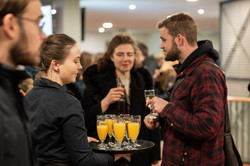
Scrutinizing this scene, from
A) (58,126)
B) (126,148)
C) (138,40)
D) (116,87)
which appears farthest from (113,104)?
(138,40)

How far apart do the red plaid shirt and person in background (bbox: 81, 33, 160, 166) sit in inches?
36.9

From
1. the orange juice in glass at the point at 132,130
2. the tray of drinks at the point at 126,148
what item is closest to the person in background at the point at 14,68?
the tray of drinks at the point at 126,148

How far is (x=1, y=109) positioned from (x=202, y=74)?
1.43 m

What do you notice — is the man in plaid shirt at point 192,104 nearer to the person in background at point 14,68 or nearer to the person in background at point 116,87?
the person in background at point 116,87

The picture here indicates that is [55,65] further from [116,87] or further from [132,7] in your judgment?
[132,7]

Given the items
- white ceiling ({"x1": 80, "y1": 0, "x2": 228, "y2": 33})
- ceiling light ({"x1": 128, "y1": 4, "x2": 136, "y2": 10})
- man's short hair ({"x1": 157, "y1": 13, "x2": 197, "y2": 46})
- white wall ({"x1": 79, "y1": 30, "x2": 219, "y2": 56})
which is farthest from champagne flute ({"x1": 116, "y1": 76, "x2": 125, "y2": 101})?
white wall ({"x1": 79, "y1": 30, "x2": 219, "y2": 56})

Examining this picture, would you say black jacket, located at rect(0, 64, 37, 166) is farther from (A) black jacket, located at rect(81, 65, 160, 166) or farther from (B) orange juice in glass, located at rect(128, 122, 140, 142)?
(A) black jacket, located at rect(81, 65, 160, 166)

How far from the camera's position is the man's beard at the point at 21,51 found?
1.14 meters

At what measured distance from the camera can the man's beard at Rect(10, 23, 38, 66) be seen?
114cm

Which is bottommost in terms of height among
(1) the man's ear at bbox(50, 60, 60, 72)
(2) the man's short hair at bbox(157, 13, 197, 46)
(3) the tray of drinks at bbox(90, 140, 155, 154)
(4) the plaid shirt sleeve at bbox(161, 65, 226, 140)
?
(3) the tray of drinks at bbox(90, 140, 155, 154)

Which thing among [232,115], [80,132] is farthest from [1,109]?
[232,115]

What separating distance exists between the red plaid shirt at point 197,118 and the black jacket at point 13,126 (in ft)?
3.85

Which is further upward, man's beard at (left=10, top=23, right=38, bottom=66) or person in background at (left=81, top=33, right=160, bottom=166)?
man's beard at (left=10, top=23, right=38, bottom=66)

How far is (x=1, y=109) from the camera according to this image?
40.3 inches
